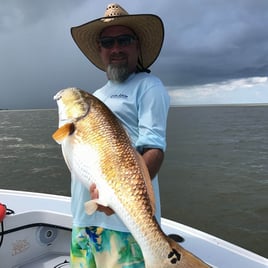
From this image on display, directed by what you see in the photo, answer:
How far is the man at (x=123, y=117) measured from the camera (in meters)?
1.88

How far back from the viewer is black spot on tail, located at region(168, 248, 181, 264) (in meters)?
1.45

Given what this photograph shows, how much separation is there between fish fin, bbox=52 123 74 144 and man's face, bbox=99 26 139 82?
1.89 feet

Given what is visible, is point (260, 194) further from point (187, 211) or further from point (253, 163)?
point (253, 163)

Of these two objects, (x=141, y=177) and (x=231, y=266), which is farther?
(x=231, y=266)

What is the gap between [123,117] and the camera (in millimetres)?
2041

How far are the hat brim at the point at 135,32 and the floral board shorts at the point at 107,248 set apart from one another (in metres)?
1.37

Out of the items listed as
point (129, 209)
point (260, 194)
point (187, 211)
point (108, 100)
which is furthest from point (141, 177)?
point (260, 194)

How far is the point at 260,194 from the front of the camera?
43.4ft

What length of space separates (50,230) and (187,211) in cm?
795

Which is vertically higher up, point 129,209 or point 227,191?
point 129,209

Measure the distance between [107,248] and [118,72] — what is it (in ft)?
3.64

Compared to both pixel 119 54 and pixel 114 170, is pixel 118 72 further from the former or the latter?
pixel 114 170

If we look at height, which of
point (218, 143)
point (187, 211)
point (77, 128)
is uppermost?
point (77, 128)

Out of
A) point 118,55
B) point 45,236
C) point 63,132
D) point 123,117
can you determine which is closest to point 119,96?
point 123,117
